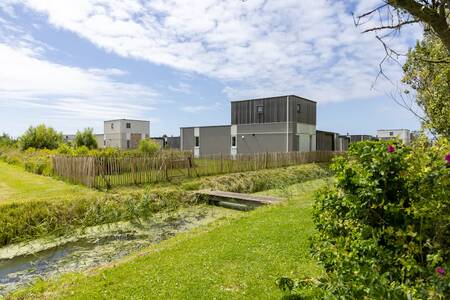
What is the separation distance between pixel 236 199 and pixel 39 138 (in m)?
26.4

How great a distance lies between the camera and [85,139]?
3180 centimetres

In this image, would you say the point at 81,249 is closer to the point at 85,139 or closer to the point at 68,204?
the point at 68,204

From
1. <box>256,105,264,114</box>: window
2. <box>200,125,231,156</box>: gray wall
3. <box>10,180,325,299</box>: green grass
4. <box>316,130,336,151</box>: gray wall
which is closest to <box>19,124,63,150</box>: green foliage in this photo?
<box>200,125,231,156</box>: gray wall

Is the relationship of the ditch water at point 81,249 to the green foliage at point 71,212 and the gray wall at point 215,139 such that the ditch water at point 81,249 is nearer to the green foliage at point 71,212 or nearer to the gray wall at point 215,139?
the green foliage at point 71,212

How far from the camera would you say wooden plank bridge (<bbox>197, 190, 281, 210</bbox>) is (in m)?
11.9

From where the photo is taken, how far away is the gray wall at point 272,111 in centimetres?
2756

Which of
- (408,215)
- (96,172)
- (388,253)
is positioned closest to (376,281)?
(388,253)

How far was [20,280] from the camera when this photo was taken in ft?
19.7

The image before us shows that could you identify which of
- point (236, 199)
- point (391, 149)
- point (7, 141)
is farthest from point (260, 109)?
point (7, 141)

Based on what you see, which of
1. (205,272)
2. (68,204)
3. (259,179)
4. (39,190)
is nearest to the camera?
(205,272)

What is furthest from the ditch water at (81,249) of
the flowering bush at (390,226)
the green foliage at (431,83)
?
the green foliage at (431,83)

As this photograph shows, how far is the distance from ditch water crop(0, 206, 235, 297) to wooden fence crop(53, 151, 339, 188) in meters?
4.17

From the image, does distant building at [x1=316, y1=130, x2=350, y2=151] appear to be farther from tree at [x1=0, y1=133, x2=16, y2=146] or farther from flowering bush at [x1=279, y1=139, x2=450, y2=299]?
tree at [x1=0, y1=133, x2=16, y2=146]

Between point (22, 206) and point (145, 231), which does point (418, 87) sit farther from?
point (22, 206)
